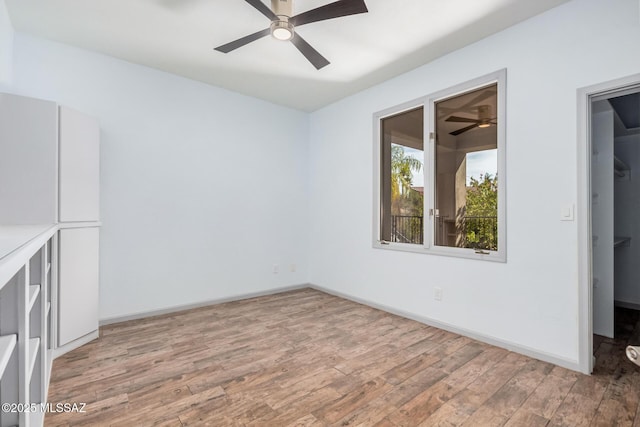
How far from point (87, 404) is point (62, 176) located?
1.76m

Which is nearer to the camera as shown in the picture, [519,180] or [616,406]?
[616,406]

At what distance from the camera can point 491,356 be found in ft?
8.46

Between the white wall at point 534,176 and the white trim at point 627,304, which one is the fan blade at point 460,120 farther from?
the white trim at point 627,304

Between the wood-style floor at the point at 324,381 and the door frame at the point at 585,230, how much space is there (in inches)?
8.4

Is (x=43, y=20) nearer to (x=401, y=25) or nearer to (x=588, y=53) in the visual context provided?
(x=401, y=25)

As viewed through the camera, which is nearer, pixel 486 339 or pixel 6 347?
pixel 6 347

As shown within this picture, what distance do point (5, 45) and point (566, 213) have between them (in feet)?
15.4

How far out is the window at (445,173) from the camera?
2.88 metres

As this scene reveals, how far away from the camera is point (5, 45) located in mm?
2533

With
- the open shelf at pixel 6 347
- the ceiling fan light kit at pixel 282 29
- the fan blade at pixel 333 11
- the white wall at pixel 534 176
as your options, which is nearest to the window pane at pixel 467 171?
the white wall at pixel 534 176

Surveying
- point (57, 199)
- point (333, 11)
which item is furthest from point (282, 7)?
point (57, 199)

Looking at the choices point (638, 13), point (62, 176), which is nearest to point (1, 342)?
point (62, 176)

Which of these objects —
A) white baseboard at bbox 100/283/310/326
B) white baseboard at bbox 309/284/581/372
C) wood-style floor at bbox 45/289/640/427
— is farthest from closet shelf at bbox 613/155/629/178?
white baseboard at bbox 100/283/310/326

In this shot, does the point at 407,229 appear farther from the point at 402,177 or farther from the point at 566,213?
the point at 566,213
